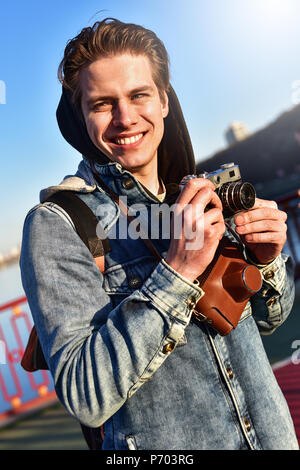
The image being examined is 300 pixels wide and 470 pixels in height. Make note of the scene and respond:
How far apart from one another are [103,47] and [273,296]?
2.97ft

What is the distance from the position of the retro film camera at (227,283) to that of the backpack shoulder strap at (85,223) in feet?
0.85

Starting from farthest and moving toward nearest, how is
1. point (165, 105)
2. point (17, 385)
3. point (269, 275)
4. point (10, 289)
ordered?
point (10, 289)
point (17, 385)
point (165, 105)
point (269, 275)

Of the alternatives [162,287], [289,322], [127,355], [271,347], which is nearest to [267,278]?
[162,287]

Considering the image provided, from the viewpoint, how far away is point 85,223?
41.4 inches

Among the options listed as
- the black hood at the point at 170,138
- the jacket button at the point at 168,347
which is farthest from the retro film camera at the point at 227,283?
the black hood at the point at 170,138

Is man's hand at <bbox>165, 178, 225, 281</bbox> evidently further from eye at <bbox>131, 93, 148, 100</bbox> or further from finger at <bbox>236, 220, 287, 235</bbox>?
eye at <bbox>131, 93, 148, 100</bbox>

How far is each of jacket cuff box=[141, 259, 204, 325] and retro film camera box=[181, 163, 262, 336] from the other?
2.3 inches

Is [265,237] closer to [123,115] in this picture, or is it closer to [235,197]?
[235,197]

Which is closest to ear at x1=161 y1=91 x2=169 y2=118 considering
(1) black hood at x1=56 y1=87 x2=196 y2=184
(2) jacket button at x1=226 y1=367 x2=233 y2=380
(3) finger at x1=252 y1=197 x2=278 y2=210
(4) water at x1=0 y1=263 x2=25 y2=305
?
(1) black hood at x1=56 y1=87 x2=196 y2=184

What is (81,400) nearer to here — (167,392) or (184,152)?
(167,392)

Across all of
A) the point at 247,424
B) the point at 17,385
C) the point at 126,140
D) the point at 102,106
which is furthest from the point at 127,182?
the point at 17,385

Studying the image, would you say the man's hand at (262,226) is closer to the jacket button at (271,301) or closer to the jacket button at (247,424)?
the jacket button at (271,301)

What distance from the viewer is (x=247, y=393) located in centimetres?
112
